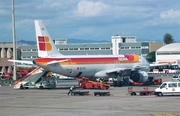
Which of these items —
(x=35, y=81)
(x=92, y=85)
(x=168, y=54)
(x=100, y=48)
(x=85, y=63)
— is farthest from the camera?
(x=100, y=48)

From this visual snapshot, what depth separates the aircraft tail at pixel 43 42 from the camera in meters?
64.6

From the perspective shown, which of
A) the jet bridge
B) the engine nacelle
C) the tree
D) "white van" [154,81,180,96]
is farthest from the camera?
the tree

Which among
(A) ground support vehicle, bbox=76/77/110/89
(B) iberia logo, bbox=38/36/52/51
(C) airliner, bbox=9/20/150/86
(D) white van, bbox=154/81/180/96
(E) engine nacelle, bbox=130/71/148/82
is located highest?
(B) iberia logo, bbox=38/36/52/51

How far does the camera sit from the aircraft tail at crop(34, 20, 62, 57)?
64562mm

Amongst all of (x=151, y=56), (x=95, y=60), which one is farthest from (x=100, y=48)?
(x=95, y=60)

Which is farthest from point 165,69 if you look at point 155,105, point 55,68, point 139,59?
point 155,105

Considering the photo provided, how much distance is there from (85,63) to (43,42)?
25.5 ft

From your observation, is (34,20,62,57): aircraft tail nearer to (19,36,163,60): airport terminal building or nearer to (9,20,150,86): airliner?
(9,20,150,86): airliner

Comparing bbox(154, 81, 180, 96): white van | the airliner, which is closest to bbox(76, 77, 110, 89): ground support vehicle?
the airliner

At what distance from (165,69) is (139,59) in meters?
75.1

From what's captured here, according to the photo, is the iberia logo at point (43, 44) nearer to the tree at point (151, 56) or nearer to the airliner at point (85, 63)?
the airliner at point (85, 63)

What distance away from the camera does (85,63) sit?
226 ft

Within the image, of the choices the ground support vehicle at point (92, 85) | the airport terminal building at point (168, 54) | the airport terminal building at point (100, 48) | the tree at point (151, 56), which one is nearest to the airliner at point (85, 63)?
the ground support vehicle at point (92, 85)

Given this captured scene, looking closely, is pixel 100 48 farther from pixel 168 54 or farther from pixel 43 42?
pixel 43 42
